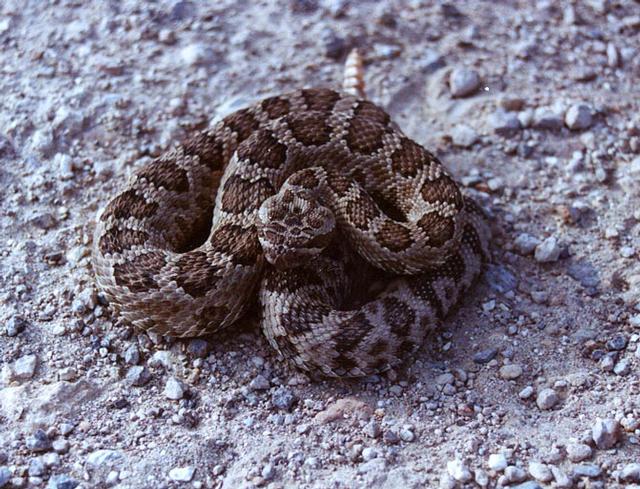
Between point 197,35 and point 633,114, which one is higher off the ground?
point 197,35

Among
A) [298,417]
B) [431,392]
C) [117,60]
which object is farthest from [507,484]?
[117,60]

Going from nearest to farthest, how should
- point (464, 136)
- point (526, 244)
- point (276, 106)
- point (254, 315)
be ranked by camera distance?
point (254, 315) < point (526, 244) < point (276, 106) < point (464, 136)

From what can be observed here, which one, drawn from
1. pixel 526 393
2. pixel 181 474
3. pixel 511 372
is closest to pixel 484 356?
pixel 511 372

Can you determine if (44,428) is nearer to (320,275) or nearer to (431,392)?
(320,275)

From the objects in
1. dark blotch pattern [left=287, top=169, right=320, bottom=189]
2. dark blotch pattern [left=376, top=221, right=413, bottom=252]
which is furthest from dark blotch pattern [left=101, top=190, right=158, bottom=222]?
dark blotch pattern [left=376, top=221, right=413, bottom=252]

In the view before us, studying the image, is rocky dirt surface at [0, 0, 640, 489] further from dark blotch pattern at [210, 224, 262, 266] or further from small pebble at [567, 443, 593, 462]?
dark blotch pattern at [210, 224, 262, 266]

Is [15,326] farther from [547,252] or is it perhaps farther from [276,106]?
[547,252]
